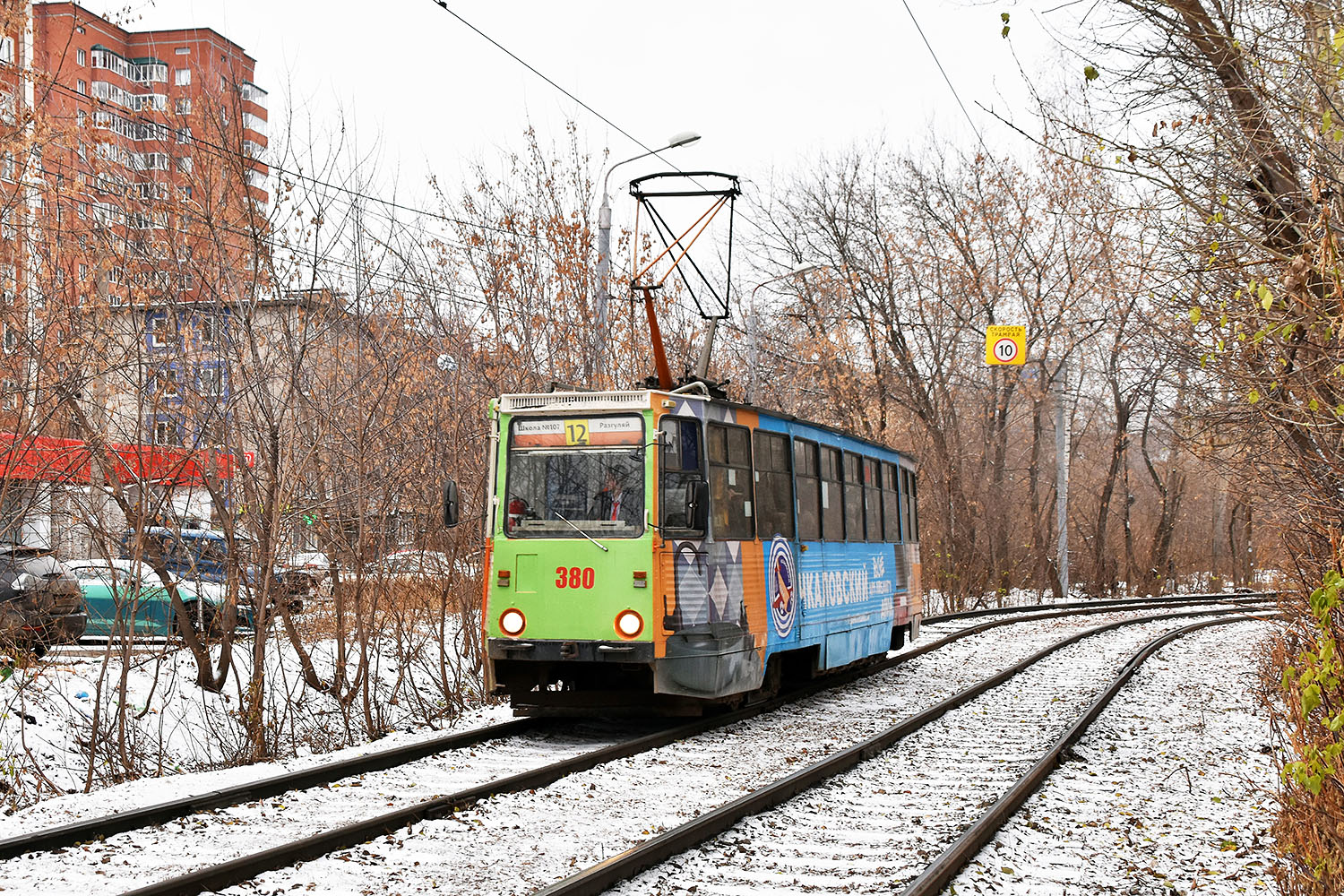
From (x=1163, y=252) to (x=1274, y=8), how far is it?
219 cm

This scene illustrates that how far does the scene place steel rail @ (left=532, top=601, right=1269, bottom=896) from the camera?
20.0ft

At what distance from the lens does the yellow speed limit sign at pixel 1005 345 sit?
31.1 m

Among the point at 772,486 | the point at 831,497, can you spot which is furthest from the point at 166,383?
the point at 831,497

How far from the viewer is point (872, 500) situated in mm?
16188

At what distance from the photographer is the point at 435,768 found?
9.33 metres

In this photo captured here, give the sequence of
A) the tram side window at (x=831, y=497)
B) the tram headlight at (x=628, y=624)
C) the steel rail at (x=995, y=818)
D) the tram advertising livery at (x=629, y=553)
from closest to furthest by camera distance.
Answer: the steel rail at (x=995, y=818), the tram headlight at (x=628, y=624), the tram advertising livery at (x=629, y=553), the tram side window at (x=831, y=497)

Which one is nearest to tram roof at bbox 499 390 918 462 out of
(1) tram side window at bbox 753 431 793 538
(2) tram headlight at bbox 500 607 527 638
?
(1) tram side window at bbox 753 431 793 538

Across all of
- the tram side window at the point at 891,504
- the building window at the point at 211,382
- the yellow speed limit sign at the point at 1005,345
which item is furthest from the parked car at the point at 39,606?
the yellow speed limit sign at the point at 1005,345

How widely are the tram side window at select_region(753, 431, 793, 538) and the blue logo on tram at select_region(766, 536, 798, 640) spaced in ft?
0.49

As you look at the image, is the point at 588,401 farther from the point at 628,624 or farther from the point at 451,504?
the point at 628,624

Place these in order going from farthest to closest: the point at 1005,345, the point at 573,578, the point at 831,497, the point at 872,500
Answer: the point at 1005,345
the point at 872,500
the point at 831,497
the point at 573,578

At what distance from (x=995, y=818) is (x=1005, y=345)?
25.2 m

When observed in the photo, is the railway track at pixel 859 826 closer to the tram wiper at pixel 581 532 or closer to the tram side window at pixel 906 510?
the tram wiper at pixel 581 532

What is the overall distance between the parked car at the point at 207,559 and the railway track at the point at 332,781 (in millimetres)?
2351
